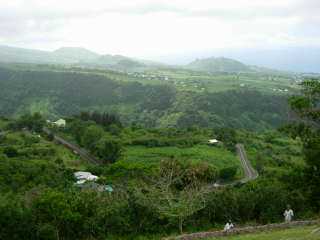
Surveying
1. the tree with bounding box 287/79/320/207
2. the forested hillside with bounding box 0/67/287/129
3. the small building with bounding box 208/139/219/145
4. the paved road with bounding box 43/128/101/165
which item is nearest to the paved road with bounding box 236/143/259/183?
the small building with bounding box 208/139/219/145

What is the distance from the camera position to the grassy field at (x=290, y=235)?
1500 centimetres

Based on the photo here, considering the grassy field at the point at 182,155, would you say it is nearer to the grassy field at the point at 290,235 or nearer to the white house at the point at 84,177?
the white house at the point at 84,177

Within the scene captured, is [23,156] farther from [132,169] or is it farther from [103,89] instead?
[103,89]

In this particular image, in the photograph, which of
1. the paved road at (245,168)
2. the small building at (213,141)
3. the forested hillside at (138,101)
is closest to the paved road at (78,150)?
the small building at (213,141)

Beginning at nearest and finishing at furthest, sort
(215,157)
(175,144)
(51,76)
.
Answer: (215,157) → (175,144) → (51,76)

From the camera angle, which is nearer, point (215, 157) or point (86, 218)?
point (86, 218)

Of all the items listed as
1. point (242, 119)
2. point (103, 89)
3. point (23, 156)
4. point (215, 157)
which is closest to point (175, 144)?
point (215, 157)

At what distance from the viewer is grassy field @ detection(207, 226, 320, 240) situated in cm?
1500

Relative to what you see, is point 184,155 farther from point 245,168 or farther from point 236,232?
point 236,232

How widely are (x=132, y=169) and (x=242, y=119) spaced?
85133mm

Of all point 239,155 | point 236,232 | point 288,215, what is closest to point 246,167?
point 239,155

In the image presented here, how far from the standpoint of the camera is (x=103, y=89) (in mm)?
155750

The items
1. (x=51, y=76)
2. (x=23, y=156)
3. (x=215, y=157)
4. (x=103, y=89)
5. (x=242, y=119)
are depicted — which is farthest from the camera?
(x=51, y=76)

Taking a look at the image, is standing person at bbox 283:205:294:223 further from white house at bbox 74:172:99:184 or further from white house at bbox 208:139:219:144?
white house at bbox 208:139:219:144
